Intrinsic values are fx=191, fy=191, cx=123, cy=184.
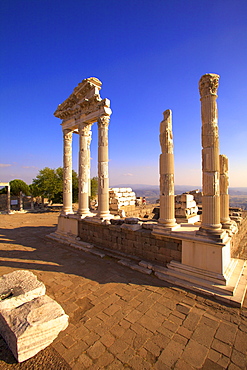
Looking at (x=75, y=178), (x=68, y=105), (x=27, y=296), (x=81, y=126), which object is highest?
(x=68, y=105)

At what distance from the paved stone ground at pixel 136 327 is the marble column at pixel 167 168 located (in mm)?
2565

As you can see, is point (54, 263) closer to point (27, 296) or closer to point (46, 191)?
point (27, 296)

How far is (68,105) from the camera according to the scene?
Result: 12.2 metres

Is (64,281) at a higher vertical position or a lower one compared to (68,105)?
lower

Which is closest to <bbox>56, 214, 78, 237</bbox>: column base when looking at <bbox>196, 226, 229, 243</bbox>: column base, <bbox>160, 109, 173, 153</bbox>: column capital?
<bbox>160, 109, 173, 153</bbox>: column capital

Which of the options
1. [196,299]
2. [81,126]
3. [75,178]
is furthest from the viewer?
[75,178]

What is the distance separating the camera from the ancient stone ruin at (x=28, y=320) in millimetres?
3322

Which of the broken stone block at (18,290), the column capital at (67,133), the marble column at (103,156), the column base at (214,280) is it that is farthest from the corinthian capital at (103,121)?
the broken stone block at (18,290)

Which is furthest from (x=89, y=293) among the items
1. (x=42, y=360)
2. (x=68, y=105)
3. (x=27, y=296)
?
(x=68, y=105)

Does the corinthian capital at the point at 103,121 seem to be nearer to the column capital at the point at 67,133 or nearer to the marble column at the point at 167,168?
the column capital at the point at 67,133

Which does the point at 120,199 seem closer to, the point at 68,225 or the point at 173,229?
the point at 68,225

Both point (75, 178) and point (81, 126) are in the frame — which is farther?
point (75, 178)

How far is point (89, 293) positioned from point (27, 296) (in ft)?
5.42

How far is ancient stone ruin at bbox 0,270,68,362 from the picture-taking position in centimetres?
332
